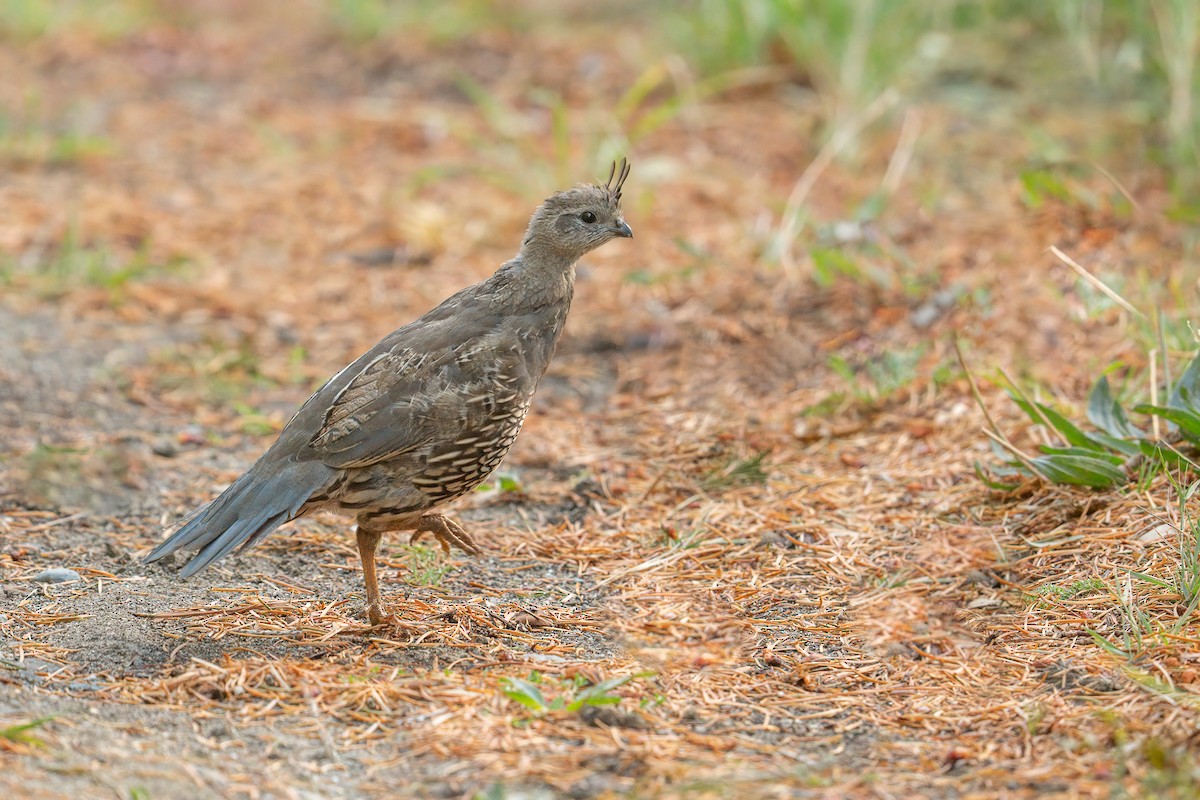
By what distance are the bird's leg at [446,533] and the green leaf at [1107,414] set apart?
2.35 meters

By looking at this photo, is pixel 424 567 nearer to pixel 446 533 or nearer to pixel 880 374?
pixel 446 533

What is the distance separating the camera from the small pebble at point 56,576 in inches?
180

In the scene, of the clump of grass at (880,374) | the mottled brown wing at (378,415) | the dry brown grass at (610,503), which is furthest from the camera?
the clump of grass at (880,374)

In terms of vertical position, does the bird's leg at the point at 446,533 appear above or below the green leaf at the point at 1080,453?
above

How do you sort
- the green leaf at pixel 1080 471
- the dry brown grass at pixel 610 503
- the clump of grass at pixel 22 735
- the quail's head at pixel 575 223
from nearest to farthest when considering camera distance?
the clump of grass at pixel 22 735 < the dry brown grass at pixel 610 503 < the green leaf at pixel 1080 471 < the quail's head at pixel 575 223

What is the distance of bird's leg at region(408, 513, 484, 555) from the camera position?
15.8 ft

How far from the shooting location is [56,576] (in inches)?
181

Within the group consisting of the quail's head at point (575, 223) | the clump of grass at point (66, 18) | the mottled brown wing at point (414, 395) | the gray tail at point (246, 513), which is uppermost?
the clump of grass at point (66, 18)

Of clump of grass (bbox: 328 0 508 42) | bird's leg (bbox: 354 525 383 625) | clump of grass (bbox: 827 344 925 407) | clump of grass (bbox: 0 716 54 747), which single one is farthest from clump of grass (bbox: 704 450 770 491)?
clump of grass (bbox: 328 0 508 42)

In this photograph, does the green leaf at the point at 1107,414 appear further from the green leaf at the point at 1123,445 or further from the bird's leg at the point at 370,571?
the bird's leg at the point at 370,571

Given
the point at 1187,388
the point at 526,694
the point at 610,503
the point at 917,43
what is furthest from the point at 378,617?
the point at 917,43

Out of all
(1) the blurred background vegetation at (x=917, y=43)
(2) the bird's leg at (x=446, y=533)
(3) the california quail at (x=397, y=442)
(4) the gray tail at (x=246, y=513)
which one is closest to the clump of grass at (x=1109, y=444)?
(3) the california quail at (x=397, y=442)

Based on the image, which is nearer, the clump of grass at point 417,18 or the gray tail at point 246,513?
the gray tail at point 246,513

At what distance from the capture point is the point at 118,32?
11.5 m
